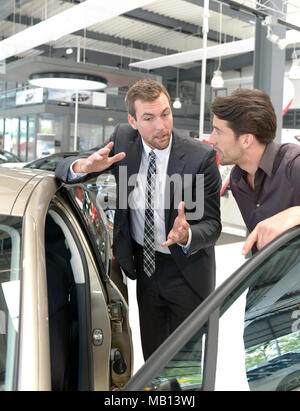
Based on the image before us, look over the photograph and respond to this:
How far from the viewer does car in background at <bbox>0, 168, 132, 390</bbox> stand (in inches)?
37.2

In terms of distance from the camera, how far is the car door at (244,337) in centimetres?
73

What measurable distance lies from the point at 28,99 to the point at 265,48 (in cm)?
1090

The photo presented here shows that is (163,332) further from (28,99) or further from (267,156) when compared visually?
(28,99)

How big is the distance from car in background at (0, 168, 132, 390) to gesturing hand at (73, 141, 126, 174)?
0.38ft

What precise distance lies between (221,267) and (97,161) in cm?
371

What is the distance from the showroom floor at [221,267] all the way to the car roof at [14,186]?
4.63 feet

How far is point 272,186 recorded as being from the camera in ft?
4.62

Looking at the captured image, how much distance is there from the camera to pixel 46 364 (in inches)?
35.7

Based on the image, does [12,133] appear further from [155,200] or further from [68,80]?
[155,200]

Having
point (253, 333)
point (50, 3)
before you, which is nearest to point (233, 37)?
point (50, 3)

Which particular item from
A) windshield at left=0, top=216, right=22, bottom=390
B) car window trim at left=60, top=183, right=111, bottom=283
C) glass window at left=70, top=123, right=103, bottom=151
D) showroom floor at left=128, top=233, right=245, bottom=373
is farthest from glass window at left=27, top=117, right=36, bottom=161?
windshield at left=0, top=216, right=22, bottom=390

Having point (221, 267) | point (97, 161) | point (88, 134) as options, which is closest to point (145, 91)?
point (97, 161)

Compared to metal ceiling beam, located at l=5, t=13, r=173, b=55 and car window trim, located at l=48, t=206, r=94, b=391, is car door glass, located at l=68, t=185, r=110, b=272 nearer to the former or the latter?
car window trim, located at l=48, t=206, r=94, b=391

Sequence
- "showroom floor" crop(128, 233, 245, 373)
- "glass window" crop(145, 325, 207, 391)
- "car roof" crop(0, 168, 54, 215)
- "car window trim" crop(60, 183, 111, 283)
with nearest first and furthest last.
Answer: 1. "glass window" crop(145, 325, 207, 391)
2. "car roof" crop(0, 168, 54, 215)
3. "car window trim" crop(60, 183, 111, 283)
4. "showroom floor" crop(128, 233, 245, 373)
